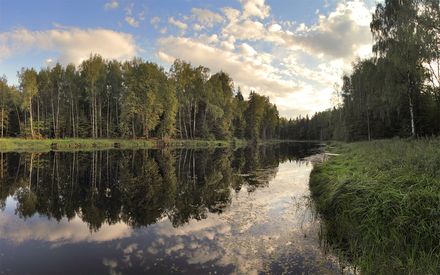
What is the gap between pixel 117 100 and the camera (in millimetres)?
71750

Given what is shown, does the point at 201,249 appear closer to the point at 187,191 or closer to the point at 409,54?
the point at 187,191

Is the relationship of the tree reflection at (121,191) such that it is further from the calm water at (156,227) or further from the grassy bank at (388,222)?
the grassy bank at (388,222)

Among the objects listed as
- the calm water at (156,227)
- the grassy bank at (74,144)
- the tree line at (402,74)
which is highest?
the tree line at (402,74)

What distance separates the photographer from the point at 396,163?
44.4ft

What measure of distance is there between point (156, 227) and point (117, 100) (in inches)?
2548

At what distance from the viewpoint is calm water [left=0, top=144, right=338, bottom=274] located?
8.18 meters

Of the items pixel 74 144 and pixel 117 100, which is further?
pixel 117 100

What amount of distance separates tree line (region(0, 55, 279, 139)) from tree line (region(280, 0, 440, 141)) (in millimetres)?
32887

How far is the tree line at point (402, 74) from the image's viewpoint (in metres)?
28.5

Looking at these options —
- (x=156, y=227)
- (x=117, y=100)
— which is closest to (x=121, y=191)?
(x=156, y=227)

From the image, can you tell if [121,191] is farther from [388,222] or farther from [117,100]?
[117,100]

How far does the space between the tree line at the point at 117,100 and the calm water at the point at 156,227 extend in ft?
143

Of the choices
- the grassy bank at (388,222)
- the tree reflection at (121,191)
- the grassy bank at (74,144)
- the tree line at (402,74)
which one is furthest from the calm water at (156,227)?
the grassy bank at (74,144)

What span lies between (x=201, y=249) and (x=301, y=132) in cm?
16907
